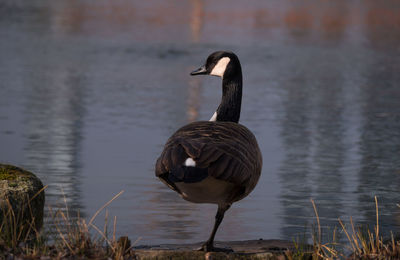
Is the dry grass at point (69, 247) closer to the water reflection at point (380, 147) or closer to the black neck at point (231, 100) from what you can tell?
the black neck at point (231, 100)

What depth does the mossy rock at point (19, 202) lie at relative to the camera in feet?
22.6

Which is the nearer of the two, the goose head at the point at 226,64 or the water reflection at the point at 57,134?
the goose head at the point at 226,64

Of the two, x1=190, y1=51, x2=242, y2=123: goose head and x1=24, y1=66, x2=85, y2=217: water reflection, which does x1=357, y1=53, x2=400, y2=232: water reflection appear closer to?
x1=190, y1=51, x2=242, y2=123: goose head

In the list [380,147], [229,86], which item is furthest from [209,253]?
[380,147]

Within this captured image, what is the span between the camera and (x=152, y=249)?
6.93 metres

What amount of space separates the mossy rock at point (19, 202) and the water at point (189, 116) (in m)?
1.35

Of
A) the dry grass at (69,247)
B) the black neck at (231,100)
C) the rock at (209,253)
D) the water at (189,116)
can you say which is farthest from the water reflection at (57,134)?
the black neck at (231,100)

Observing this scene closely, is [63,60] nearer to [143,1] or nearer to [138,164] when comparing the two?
[138,164]

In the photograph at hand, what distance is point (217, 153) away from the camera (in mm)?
6391

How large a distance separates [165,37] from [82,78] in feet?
39.9

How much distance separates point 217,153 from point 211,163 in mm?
143

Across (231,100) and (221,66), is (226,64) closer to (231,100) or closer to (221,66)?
(221,66)

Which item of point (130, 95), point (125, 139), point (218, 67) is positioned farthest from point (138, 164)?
point (130, 95)

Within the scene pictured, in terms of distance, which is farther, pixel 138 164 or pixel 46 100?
pixel 46 100
